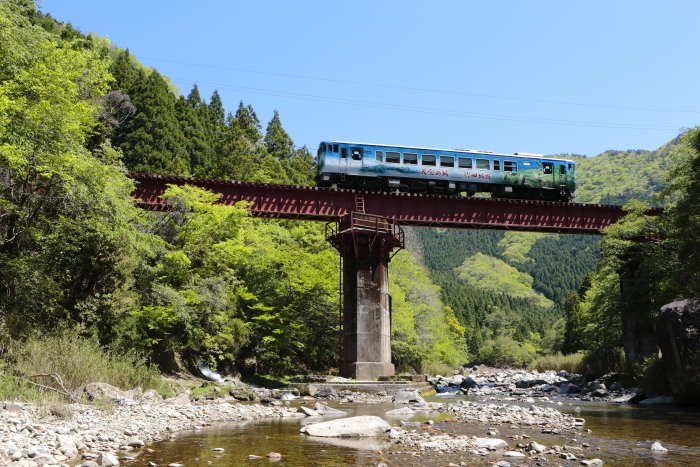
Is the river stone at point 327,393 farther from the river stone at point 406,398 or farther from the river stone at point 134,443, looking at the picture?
the river stone at point 134,443

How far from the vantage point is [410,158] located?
3606 centimetres

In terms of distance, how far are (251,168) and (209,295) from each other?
34.0 meters

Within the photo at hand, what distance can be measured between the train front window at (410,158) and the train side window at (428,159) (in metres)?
0.44

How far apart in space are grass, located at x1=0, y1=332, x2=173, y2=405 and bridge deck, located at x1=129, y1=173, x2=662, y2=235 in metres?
13.6

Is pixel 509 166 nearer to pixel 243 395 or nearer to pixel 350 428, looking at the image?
pixel 243 395

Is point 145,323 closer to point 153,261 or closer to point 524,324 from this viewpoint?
point 153,261

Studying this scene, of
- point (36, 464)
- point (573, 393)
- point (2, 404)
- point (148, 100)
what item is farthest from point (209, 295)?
point (148, 100)

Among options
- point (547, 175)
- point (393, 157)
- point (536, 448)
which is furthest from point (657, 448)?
point (547, 175)

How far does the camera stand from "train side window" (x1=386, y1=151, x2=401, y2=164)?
3550cm

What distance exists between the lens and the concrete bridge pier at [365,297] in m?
30.6

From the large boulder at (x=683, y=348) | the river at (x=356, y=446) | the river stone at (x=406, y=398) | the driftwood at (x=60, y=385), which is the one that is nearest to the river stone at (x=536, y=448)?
the river at (x=356, y=446)

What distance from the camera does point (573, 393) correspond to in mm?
32438

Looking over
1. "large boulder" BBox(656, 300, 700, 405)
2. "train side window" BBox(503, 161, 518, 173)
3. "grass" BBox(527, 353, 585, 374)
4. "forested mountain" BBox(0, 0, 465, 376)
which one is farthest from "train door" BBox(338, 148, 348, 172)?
"grass" BBox(527, 353, 585, 374)

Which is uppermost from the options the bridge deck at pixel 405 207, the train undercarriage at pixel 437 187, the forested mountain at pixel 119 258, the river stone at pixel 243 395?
the train undercarriage at pixel 437 187
